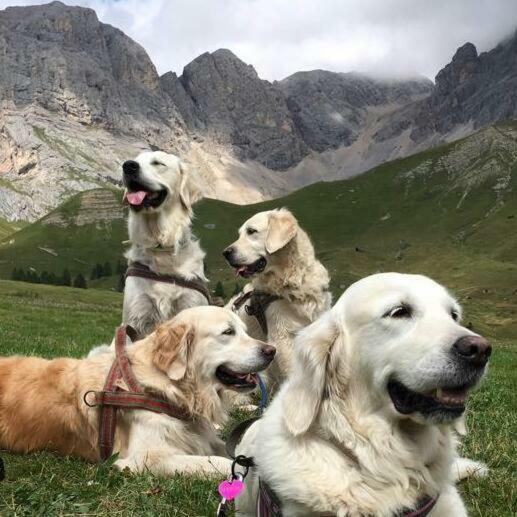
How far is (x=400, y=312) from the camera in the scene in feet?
15.1

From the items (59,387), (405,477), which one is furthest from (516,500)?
(59,387)

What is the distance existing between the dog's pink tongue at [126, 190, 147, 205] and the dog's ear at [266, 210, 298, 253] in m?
2.68

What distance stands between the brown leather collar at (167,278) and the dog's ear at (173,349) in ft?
7.01

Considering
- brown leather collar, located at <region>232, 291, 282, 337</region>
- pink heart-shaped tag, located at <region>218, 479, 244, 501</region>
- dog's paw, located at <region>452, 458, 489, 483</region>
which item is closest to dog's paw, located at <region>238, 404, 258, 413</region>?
brown leather collar, located at <region>232, 291, 282, 337</region>

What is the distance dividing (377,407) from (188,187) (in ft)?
23.9

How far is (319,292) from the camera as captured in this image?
38.9 feet

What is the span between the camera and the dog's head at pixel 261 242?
11.9 m

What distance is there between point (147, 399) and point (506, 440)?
5.04 metres

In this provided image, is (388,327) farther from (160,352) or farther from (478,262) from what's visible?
(478,262)

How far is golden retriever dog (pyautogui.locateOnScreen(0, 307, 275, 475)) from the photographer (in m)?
7.86

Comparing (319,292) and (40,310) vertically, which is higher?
(319,292)

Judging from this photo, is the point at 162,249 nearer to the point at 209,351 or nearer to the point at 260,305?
the point at 260,305

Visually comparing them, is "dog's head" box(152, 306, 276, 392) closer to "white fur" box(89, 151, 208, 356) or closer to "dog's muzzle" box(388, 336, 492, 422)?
"white fur" box(89, 151, 208, 356)

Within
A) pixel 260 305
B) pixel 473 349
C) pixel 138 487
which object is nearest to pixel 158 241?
pixel 260 305
